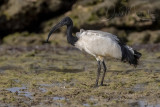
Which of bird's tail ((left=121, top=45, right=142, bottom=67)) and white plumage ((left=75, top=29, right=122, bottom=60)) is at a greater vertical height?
white plumage ((left=75, top=29, right=122, bottom=60))

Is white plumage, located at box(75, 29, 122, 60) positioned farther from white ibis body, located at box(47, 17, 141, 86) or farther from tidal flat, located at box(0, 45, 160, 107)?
tidal flat, located at box(0, 45, 160, 107)

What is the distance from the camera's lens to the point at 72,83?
9.16 m

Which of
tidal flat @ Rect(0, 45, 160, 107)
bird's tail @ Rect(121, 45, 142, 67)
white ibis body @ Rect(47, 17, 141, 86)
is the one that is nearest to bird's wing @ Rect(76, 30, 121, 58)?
white ibis body @ Rect(47, 17, 141, 86)

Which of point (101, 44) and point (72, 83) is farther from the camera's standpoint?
point (72, 83)

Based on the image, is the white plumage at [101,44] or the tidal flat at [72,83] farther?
the white plumage at [101,44]

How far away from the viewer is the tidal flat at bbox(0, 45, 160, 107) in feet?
22.9

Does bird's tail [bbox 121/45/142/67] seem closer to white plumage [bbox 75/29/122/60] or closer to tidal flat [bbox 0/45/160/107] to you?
white plumage [bbox 75/29/122/60]

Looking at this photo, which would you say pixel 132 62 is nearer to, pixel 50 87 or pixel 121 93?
pixel 121 93

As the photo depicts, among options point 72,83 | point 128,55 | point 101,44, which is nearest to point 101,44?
point 101,44

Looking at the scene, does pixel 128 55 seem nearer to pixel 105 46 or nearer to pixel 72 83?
pixel 105 46

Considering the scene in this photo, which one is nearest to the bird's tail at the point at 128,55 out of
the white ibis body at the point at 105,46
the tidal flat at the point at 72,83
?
the white ibis body at the point at 105,46

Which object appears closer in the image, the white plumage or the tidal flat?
the tidal flat

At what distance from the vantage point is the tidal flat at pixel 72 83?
6.96m

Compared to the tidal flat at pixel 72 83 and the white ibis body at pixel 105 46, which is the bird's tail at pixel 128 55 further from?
the tidal flat at pixel 72 83
